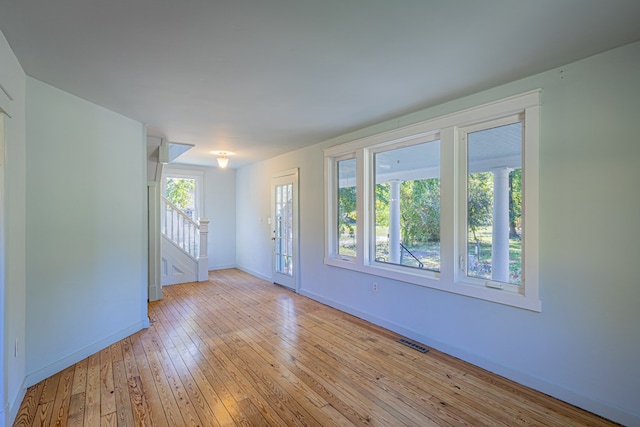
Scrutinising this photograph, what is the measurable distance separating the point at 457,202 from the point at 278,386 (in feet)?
7.65

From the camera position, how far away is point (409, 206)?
3.61 m

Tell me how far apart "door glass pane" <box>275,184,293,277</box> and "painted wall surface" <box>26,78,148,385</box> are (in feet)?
8.00

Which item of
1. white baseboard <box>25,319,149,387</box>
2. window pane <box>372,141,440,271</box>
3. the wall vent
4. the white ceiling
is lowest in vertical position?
the wall vent

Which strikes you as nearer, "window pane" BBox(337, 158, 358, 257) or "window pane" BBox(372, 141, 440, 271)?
"window pane" BBox(372, 141, 440, 271)

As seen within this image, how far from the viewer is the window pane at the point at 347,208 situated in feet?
14.0

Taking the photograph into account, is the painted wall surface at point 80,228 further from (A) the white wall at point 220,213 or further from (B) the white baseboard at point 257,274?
(A) the white wall at point 220,213

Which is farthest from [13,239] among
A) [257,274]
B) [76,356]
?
[257,274]

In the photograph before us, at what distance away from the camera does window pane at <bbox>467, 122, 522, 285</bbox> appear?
2641 millimetres

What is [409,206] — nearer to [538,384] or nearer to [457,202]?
[457,202]

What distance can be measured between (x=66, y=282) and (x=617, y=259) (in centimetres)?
439

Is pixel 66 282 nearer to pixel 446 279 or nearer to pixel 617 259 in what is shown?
pixel 446 279

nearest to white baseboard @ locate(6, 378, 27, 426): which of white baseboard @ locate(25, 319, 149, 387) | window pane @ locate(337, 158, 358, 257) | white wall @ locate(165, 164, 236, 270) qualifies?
white baseboard @ locate(25, 319, 149, 387)

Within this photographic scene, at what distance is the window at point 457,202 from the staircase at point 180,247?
11.1 ft

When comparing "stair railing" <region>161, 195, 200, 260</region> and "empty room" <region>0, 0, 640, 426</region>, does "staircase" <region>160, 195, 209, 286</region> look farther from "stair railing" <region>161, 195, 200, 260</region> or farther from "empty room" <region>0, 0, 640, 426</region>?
"empty room" <region>0, 0, 640, 426</region>
